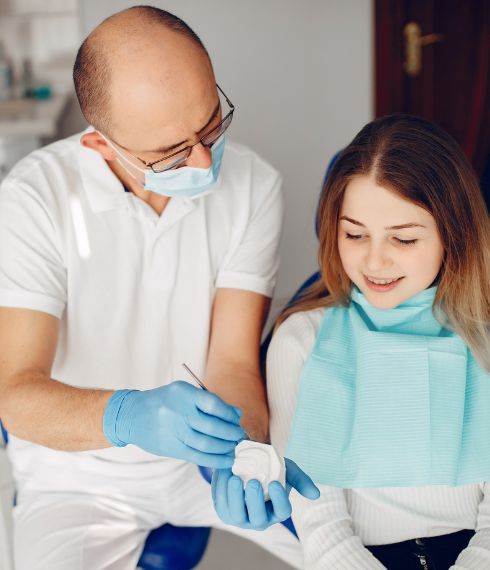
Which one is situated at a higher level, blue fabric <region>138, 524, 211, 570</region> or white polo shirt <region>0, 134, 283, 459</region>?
white polo shirt <region>0, 134, 283, 459</region>

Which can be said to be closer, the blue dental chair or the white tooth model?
the white tooth model

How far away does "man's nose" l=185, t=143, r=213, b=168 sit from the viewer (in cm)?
143

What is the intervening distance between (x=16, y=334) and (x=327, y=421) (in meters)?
0.61

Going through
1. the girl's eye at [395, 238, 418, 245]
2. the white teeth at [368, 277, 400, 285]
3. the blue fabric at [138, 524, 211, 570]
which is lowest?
the blue fabric at [138, 524, 211, 570]

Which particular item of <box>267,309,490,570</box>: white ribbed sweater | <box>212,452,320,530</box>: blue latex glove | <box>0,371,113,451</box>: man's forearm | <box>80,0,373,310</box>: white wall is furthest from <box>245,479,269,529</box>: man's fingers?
<box>80,0,373,310</box>: white wall

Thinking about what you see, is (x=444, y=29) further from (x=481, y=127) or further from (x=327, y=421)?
(x=327, y=421)

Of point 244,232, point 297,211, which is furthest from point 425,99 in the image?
point 244,232

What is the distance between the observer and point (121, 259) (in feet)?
5.19

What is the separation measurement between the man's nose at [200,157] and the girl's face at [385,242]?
26 cm

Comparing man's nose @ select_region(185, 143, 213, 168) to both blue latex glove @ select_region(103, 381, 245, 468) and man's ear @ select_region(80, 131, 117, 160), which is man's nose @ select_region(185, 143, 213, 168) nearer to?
man's ear @ select_region(80, 131, 117, 160)

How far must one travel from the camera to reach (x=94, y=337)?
1.59 m

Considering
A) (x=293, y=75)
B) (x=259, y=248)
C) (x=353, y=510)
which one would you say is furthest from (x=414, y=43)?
(x=353, y=510)

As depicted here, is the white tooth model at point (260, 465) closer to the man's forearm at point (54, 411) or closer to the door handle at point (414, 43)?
the man's forearm at point (54, 411)

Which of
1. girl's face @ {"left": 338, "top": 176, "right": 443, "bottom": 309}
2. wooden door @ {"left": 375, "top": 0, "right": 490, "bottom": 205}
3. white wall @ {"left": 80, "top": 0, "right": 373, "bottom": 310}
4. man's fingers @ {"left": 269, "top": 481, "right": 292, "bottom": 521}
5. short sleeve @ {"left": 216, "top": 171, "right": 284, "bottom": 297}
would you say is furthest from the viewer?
wooden door @ {"left": 375, "top": 0, "right": 490, "bottom": 205}
